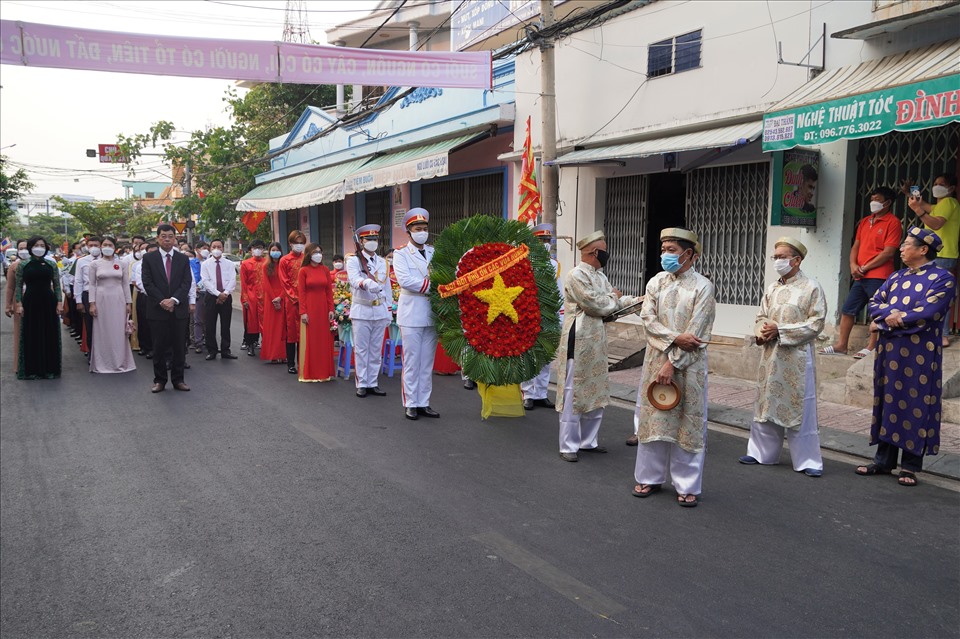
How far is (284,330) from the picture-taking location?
10.7m

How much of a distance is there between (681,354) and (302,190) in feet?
57.6

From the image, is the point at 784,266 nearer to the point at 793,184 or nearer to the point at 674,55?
the point at 793,184

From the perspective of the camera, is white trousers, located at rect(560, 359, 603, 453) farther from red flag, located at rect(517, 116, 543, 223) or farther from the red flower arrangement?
red flag, located at rect(517, 116, 543, 223)

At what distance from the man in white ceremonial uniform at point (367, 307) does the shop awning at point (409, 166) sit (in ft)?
18.9

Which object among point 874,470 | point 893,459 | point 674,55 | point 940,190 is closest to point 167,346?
point 874,470

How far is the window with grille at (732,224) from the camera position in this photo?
9.62 m

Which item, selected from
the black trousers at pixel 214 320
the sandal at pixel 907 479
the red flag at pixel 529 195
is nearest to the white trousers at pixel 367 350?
the black trousers at pixel 214 320

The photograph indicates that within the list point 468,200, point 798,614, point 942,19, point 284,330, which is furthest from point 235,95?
point 798,614

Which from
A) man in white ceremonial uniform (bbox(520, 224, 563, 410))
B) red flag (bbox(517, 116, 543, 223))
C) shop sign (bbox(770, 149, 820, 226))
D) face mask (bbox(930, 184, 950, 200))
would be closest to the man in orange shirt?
face mask (bbox(930, 184, 950, 200))

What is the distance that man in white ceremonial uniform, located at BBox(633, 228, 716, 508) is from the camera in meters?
4.68

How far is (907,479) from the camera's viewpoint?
17.3 feet

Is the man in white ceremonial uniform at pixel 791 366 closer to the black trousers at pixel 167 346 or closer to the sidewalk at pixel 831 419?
the sidewalk at pixel 831 419

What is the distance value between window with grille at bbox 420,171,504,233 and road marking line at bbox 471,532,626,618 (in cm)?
1087

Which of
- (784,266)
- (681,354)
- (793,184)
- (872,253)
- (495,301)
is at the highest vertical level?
(793,184)
